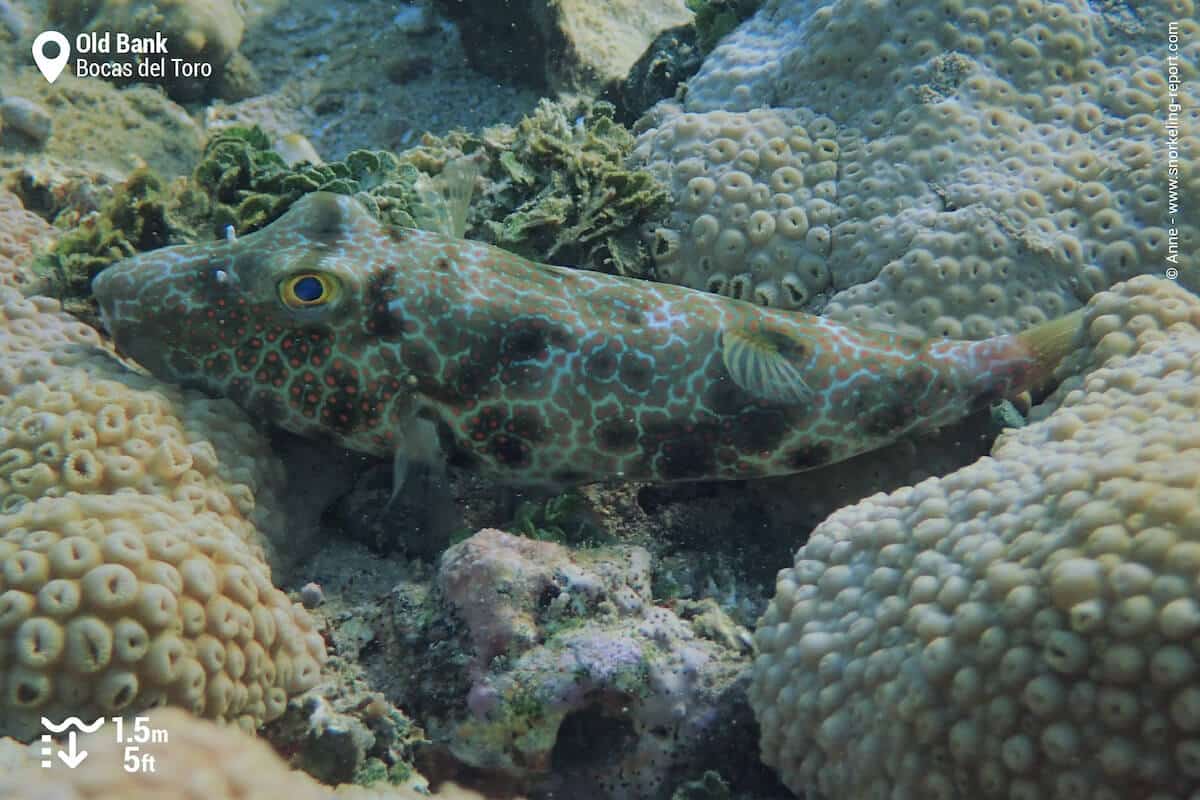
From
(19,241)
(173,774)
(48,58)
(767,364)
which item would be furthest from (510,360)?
(48,58)

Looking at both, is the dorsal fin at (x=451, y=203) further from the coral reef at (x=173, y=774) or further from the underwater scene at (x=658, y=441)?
the coral reef at (x=173, y=774)

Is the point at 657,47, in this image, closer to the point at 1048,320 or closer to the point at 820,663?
the point at 1048,320

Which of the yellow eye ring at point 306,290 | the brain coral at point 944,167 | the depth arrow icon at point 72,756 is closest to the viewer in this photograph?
the depth arrow icon at point 72,756

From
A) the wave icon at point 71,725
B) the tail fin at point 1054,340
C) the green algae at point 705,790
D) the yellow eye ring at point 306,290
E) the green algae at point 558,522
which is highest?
the yellow eye ring at point 306,290

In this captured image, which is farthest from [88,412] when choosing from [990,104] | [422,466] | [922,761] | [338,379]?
[990,104]

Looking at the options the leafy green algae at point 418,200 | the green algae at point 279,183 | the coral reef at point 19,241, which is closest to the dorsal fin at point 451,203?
the leafy green algae at point 418,200

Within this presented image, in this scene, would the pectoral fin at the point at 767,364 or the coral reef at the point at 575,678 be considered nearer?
the coral reef at the point at 575,678

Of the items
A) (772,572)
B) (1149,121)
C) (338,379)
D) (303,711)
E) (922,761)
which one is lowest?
(772,572)

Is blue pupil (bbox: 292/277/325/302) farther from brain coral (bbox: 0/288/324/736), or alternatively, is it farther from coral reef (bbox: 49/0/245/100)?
coral reef (bbox: 49/0/245/100)
